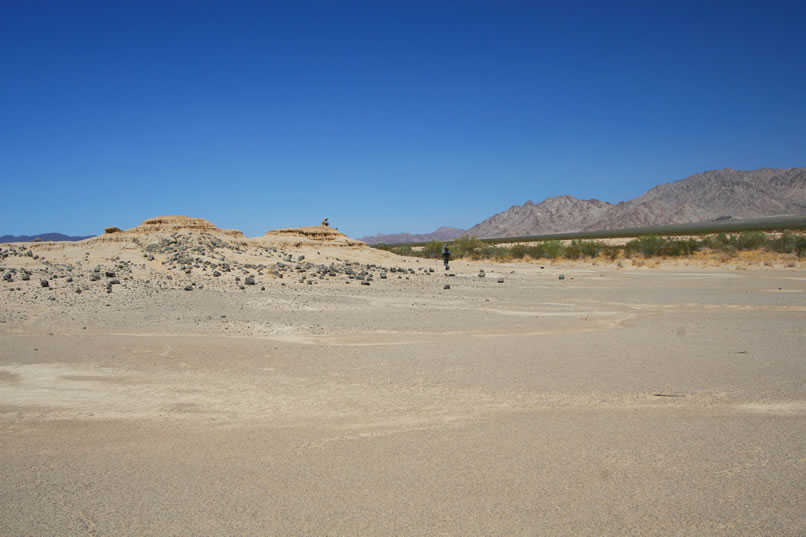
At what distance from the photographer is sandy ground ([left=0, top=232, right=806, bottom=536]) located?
13.3ft

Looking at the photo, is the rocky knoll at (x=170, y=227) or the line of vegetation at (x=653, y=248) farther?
the line of vegetation at (x=653, y=248)

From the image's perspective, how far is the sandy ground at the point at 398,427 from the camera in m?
4.05

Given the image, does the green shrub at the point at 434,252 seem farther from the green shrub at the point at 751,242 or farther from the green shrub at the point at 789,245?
the green shrub at the point at 789,245

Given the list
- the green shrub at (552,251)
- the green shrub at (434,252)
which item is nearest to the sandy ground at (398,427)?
the green shrub at (552,251)

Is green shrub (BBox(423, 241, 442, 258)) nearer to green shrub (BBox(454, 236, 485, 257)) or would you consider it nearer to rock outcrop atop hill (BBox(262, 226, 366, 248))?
green shrub (BBox(454, 236, 485, 257))

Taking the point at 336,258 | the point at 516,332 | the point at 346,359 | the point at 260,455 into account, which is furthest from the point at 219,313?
the point at 336,258

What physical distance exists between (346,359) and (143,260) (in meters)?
16.3

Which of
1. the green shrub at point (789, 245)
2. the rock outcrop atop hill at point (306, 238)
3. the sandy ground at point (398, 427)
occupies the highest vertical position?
the rock outcrop atop hill at point (306, 238)

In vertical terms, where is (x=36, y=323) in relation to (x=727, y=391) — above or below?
above

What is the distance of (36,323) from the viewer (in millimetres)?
12648

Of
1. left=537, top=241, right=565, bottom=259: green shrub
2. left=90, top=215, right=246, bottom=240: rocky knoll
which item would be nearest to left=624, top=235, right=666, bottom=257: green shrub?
left=537, top=241, right=565, bottom=259: green shrub

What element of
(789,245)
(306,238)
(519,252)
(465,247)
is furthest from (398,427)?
(465,247)

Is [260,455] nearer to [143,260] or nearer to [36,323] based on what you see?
[36,323]

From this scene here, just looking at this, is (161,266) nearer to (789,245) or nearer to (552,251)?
(552,251)
